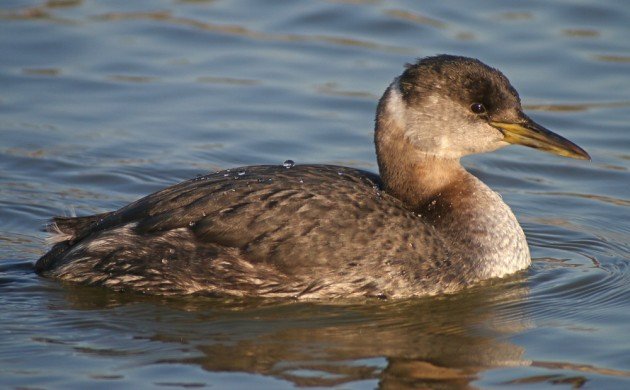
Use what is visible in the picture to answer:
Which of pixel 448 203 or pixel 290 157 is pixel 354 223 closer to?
pixel 448 203

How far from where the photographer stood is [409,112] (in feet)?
29.9

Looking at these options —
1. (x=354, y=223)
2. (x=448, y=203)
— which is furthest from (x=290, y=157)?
(x=354, y=223)

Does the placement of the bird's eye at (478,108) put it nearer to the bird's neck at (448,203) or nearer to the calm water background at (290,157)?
the bird's neck at (448,203)

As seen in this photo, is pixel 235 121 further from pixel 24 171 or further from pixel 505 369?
pixel 505 369

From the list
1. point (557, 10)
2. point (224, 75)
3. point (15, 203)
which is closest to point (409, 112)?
point (15, 203)

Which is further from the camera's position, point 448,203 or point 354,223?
point 448,203

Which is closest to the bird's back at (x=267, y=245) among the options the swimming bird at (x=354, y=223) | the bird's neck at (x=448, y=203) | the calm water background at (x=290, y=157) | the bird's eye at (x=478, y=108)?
the swimming bird at (x=354, y=223)

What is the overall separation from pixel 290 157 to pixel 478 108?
114 inches

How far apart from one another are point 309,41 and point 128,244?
636 centimetres

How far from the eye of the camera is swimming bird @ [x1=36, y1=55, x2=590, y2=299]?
848 cm

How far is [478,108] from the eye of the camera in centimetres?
919

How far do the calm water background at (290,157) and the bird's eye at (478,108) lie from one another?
1250mm

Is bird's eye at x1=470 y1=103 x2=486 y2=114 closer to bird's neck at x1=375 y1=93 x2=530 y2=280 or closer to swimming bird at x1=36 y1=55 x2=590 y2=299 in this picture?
swimming bird at x1=36 y1=55 x2=590 y2=299

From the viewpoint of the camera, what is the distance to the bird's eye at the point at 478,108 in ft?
30.1
